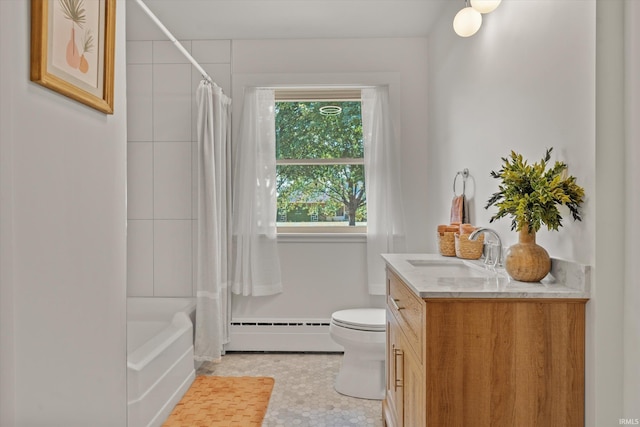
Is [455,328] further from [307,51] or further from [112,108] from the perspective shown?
[307,51]

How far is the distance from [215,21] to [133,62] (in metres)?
0.63

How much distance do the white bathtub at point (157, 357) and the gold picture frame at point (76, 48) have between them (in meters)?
1.30

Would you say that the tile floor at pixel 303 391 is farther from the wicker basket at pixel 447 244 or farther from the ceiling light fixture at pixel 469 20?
the ceiling light fixture at pixel 469 20

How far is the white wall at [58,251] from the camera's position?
905mm

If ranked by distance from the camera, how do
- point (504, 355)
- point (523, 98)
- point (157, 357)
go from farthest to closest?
point (157, 357), point (523, 98), point (504, 355)

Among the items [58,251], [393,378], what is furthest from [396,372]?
[58,251]

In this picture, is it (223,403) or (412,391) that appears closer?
(412,391)

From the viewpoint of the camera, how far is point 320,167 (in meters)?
3.32

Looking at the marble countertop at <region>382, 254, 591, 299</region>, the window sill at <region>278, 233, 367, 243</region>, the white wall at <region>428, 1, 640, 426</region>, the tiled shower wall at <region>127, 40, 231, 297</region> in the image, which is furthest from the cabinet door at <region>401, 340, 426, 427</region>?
the tiled shower wall at <region>127, 40, 231, 297</region>

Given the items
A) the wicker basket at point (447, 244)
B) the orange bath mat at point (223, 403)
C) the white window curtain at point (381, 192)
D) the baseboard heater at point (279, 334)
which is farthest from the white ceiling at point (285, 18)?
the orange bath mat at point (223, 403)

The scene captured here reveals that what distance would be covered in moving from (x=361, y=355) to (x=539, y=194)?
1516 mm

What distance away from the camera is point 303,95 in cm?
326

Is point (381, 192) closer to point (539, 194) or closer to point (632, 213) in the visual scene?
point (539, 194)

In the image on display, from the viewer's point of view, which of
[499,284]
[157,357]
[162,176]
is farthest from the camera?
[162,176]
